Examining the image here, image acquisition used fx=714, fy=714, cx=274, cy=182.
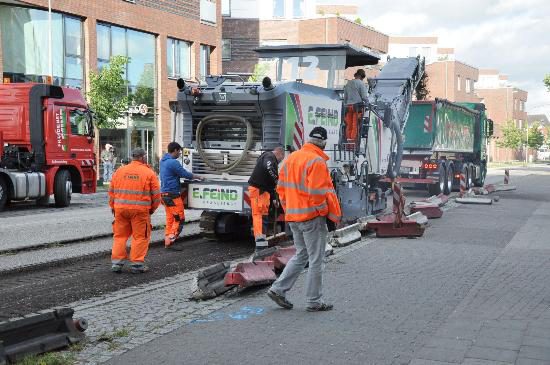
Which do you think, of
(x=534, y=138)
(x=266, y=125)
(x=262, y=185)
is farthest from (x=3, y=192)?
(x=534, y=138)

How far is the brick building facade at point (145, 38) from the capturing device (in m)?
27.0

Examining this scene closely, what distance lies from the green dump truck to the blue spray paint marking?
→ 14707 mm

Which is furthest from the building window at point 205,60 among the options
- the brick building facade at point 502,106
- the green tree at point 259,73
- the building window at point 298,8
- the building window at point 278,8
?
the brick building facade at point 502,106

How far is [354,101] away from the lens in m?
12.7

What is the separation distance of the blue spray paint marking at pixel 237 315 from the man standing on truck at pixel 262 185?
3.53 metres

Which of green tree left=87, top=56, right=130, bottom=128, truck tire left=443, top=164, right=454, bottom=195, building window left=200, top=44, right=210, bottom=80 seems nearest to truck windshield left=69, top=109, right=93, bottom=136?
green tree left=87, top=56, right=130, bottom=128

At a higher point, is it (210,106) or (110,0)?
(110,0)

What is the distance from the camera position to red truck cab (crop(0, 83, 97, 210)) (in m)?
18.5

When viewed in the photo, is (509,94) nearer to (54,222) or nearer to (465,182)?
(465,182)

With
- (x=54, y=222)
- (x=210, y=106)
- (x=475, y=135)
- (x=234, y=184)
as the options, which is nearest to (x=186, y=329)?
(x=234, y=184)

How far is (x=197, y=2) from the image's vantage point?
3662cm

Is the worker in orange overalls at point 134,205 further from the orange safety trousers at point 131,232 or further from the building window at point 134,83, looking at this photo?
the building window at point 134,83

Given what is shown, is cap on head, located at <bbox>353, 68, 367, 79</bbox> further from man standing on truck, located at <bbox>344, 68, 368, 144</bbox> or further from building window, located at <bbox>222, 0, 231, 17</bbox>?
building window, located at <bbox>222, 0, 231, 17</bbox>

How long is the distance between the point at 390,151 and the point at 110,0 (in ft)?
63.9
